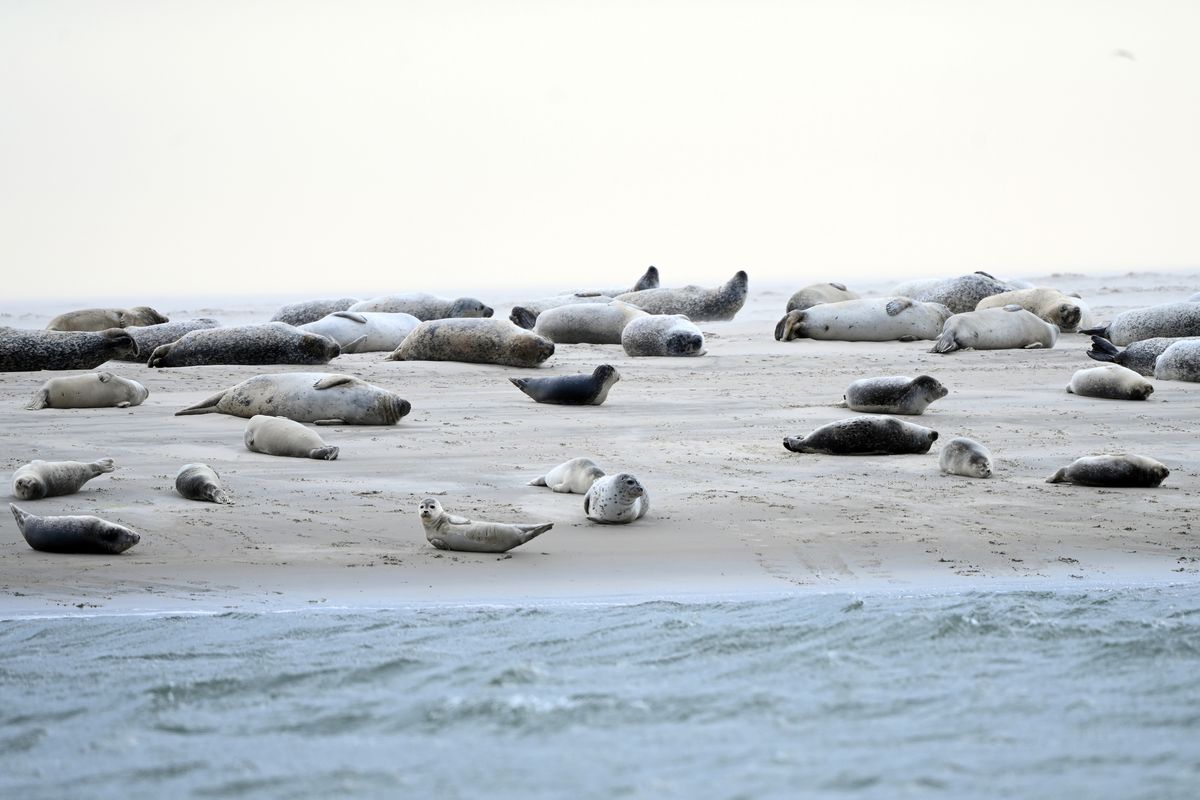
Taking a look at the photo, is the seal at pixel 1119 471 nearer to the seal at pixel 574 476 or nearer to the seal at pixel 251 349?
the seal at pixel 574 476

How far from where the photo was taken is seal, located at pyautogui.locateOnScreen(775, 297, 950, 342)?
12.1 metres

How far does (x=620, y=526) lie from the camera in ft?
Answer: 16.3

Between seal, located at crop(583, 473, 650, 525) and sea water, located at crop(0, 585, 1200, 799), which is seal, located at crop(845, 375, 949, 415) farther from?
sea water, located at crop(0, 585, 1200, 799)

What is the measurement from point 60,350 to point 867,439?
573cm

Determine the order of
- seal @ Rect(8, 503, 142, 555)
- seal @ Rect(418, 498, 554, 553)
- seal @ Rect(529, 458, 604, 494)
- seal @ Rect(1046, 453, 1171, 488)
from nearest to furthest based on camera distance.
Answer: seal @ Rect(8, 503, 142, 555) → seal @ Rect(418, 498, 554, 553) → seal @ Rect(529, 458, 604, 494) → seal @ Rect(1046, 453, 1171, 488)

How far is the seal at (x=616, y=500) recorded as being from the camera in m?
4.93

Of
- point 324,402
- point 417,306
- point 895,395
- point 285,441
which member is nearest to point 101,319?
point 417,306

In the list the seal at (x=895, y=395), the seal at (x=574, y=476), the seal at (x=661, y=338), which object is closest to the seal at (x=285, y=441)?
the seal at (x=574, y=476)

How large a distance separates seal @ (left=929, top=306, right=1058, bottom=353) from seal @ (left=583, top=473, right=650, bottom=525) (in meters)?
6.37

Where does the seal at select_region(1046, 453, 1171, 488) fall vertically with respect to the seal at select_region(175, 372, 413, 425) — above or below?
below

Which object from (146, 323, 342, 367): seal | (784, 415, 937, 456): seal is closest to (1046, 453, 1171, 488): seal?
(784, 415, 937, 456): seal

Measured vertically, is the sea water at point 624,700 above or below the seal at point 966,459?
below

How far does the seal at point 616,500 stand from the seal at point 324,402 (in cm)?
228

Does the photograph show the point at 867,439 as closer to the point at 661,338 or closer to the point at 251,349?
the point at 661,338
